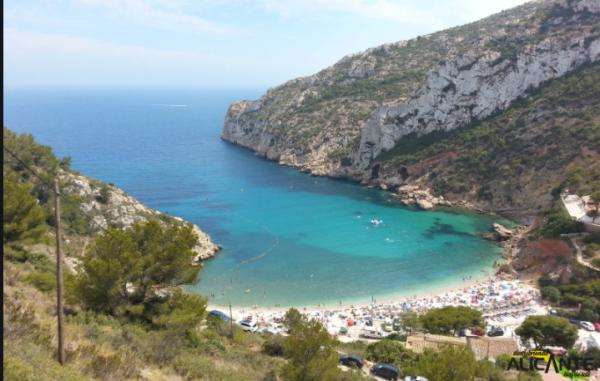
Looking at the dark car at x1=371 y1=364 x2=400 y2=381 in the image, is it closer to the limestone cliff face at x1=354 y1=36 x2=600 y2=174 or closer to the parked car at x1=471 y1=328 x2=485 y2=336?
the parked car at x1=471 y1=328 x2=485 y2=336

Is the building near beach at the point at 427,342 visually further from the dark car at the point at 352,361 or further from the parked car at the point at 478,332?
the dark car at the point at 352,361

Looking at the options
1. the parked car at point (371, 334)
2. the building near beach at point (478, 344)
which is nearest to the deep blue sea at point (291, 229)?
the parked car at point (371, 334)

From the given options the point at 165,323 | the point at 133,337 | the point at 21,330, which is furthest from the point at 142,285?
the point at 21,330

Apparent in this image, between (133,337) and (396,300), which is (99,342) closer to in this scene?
(133,337)

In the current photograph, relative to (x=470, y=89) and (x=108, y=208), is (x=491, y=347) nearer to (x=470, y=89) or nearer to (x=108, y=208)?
(x=108, y=208)

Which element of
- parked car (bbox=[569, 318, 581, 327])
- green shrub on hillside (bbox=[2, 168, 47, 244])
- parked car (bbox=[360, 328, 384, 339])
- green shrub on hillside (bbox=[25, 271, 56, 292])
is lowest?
parked car (bbox=[360, 328, 384, 339])

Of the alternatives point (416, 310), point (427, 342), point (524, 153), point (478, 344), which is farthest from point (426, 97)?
point (427, 342)

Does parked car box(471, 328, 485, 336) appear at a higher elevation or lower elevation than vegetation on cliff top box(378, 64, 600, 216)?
lower

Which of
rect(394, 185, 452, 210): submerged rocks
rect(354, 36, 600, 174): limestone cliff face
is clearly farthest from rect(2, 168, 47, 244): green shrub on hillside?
rect(354, 36, 600, 174): limestone cliff face
